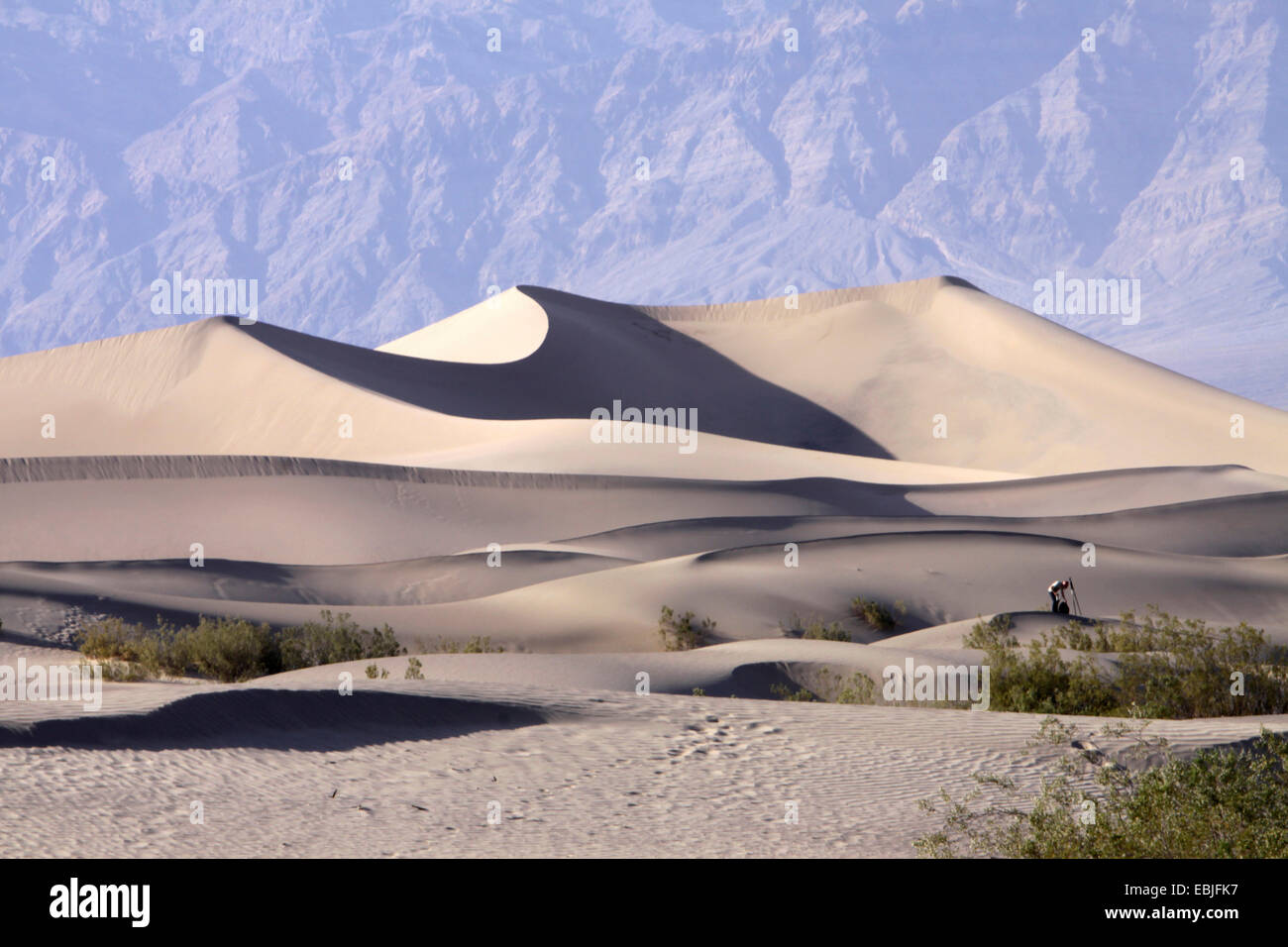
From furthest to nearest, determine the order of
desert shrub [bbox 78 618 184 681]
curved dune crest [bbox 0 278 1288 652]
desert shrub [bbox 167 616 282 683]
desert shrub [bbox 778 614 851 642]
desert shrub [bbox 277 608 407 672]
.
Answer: curved dune crest [bbox 0 278 1288 652], desert shrub [bbox 778 614 851 642], desert shrub [bbox 277 608 407 672], desert shrub [bbox 167 616 282 683], desert shrub [bbox 78 618 184 681]

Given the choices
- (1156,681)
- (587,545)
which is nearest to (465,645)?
(587,545)

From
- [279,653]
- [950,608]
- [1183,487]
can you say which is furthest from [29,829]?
[1183,487]

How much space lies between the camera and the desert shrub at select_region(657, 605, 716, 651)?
17438 mm

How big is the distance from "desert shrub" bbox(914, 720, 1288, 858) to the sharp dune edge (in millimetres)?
409

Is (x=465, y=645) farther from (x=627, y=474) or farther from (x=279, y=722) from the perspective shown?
(x=627, y=474)

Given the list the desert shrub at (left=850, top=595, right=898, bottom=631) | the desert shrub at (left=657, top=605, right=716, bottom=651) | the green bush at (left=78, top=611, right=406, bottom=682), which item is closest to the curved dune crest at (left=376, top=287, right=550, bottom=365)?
the desert shrub at (left=850, top=595, right=898, bottom=631)

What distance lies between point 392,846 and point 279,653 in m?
8.91

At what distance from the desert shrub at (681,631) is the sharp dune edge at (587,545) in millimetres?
240

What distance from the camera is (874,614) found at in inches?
746

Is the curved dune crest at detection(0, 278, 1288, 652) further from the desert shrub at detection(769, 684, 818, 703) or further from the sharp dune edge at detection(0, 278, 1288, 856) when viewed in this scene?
the desert shrub at detection(769, 684, 818, 703)

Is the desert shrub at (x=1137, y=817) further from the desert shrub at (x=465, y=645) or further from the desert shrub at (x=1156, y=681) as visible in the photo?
the desert shrub at (x=465, y=645)

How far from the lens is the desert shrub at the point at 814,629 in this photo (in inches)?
697

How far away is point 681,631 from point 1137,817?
36.2ft

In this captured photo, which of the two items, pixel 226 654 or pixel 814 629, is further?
pixel 814 629
